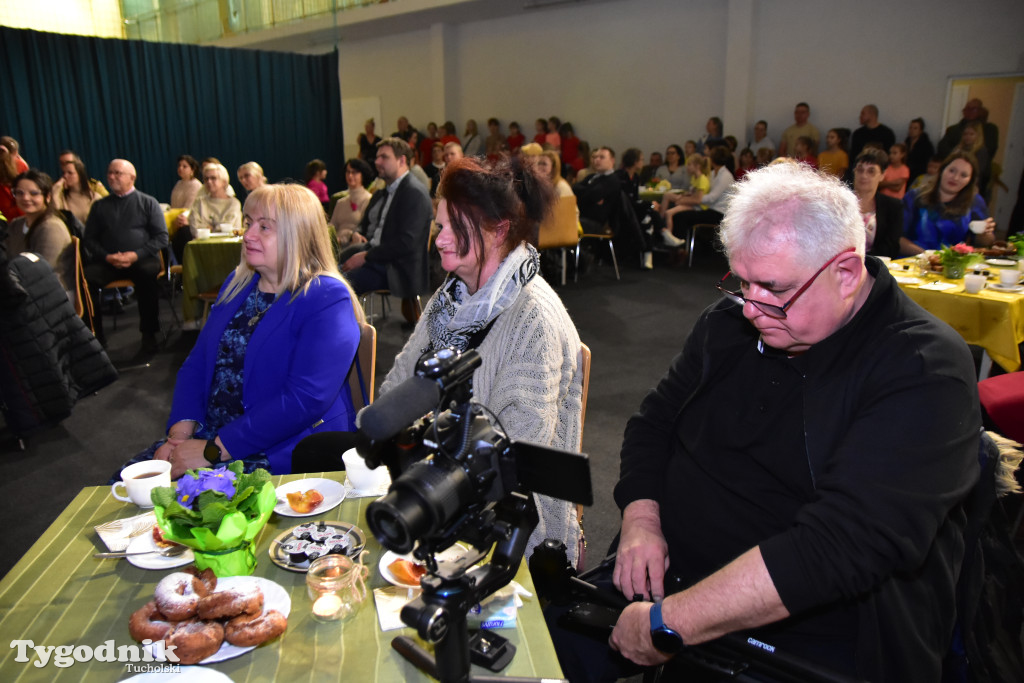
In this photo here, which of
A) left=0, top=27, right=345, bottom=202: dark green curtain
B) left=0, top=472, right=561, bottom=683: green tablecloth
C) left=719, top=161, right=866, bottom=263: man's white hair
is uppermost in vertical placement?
left=0, top=27, right=345, bottom=202: dark green curtain

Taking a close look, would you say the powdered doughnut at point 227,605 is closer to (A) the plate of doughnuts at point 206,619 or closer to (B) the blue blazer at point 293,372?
(A) the plate of doughnuts at point 206,619

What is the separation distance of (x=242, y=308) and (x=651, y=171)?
27.6ft

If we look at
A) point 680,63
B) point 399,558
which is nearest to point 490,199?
point 399,558

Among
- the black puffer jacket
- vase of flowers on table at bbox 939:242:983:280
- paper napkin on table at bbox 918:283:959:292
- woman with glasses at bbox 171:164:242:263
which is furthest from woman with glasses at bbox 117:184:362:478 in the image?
woman with glasses at bbox 171:164:242:263

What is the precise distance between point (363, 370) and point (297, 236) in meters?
0.44

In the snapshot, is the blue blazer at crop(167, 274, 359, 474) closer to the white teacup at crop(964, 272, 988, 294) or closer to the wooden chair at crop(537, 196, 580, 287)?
the white teacup at crop(964, 272, 988, 294)

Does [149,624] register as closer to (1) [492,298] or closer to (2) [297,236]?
(1) [492,298]

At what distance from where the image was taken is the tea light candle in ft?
3.33

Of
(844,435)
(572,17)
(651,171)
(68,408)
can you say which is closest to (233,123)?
(572,17)

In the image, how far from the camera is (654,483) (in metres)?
1.47

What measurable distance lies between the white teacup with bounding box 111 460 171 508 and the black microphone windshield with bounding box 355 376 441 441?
782mm

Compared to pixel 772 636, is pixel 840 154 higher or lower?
higher

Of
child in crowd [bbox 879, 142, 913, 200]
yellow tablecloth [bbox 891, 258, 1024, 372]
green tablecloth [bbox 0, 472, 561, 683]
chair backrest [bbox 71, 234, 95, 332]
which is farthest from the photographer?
child in crowd [bbox 879, 142, 913, 200]

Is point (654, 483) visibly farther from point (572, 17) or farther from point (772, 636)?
point (572, 17)
